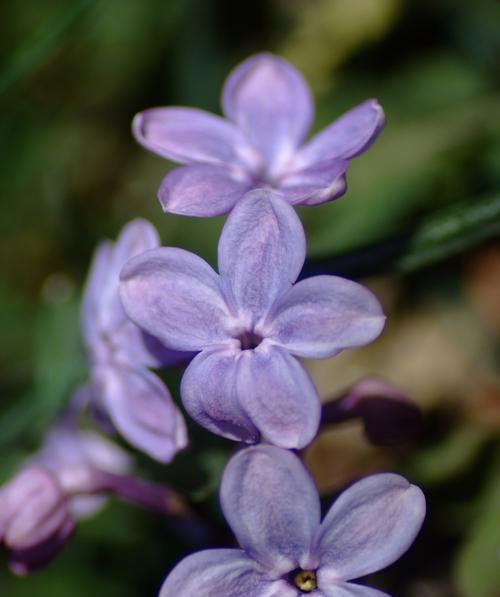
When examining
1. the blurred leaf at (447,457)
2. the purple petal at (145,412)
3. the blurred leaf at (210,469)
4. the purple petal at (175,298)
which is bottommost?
the blurred leaf at (447,457)

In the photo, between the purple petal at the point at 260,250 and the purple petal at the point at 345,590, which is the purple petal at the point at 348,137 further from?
the purple petal at the point at 345,590

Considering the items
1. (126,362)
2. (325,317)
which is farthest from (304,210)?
→ (325,317)

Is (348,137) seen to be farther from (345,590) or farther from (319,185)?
(345,590)

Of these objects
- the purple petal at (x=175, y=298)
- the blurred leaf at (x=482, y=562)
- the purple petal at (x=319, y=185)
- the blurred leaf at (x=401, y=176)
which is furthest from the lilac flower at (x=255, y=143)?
the blurred leaf at (x=401, y=176)

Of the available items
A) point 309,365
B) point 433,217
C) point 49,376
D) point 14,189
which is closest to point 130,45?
point 14,189

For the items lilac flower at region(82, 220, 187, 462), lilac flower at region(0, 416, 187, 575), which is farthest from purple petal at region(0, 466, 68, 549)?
lilac flower at region(82, 220, 187, 462)

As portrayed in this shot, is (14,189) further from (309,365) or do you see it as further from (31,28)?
(309,365)

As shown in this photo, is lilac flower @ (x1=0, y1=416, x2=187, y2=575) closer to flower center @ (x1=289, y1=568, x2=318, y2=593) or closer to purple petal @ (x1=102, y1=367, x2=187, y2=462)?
purple petal @ (x1=102, y1=367, x2=187, y2=462)

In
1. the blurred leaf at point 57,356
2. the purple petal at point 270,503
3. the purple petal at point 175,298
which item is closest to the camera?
the purple petal at point 270,503
